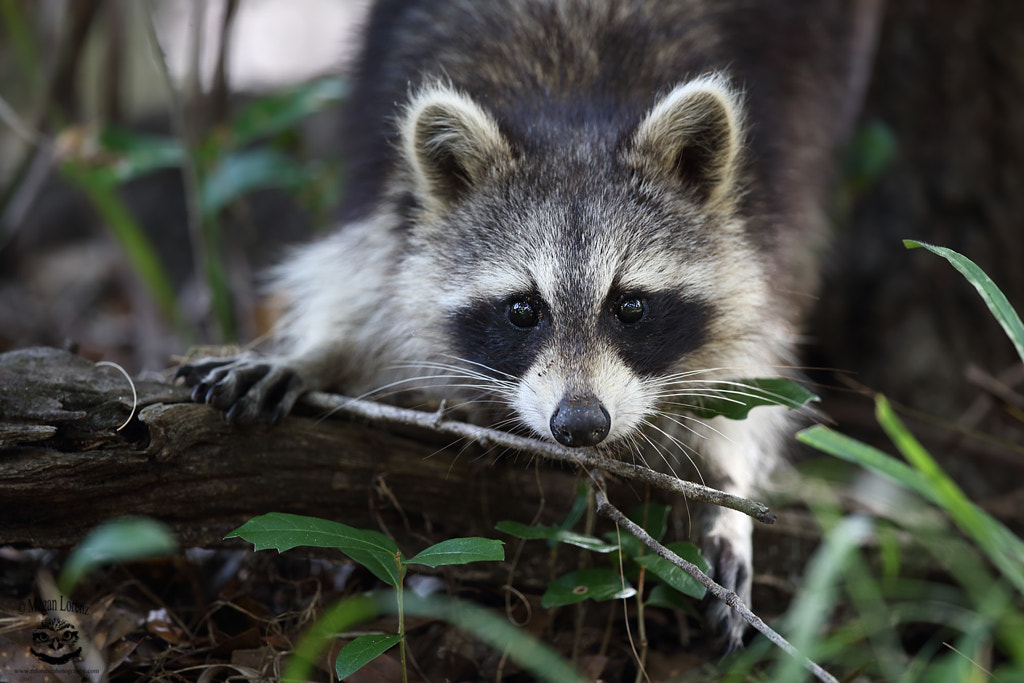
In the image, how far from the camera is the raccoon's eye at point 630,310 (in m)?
2.94

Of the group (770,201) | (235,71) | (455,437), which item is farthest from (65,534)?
(235,71)

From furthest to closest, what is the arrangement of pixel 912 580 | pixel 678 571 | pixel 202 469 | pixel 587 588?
pixel 912 580 → pixel 202 469 → pixel 587 588 → pixel 678 571

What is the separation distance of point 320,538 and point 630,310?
4.12ft

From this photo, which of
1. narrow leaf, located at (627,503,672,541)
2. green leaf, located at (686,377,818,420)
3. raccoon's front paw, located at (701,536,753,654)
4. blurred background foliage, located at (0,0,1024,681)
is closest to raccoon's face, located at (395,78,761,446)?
green leaf, located at (686,377,818,420)

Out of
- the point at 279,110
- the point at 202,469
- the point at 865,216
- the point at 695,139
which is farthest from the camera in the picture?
the point at 865,216

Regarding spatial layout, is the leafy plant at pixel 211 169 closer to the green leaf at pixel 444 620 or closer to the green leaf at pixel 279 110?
the green leaf at pixel 279 110

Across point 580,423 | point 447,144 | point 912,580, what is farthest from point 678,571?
point 447,144

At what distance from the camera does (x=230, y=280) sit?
210 inches

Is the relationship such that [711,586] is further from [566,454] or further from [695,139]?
[695,139]

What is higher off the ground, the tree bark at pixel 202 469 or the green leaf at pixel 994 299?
the green leaf at pixel 994 299

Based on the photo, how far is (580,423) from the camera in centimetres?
258

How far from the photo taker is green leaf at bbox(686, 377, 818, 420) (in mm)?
2715

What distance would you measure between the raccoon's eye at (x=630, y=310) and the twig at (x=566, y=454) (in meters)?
0.52

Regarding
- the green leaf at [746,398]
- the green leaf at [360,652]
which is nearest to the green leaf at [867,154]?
the green leaf at [746,398]
